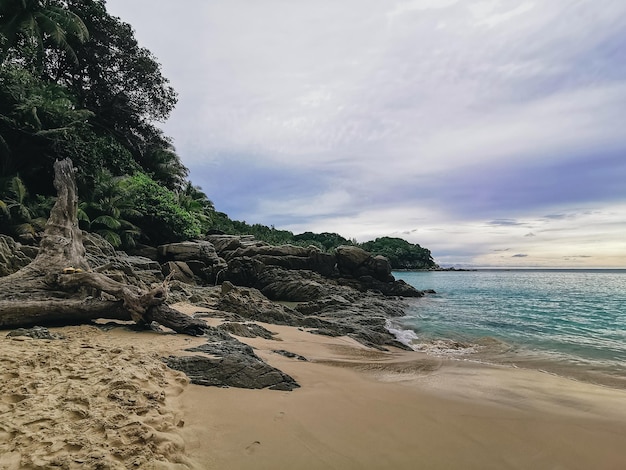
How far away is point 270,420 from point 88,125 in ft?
73.0

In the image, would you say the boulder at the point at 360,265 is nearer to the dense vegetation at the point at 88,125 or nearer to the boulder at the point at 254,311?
the dense vegetation at the point at 88,125

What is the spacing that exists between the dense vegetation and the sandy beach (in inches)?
475

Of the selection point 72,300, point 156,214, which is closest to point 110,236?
point 156,214

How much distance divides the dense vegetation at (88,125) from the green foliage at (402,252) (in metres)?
57.5

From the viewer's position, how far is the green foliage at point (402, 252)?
273ft

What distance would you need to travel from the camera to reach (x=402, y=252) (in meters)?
83.9

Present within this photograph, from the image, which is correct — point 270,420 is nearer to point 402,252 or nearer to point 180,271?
point 180,271

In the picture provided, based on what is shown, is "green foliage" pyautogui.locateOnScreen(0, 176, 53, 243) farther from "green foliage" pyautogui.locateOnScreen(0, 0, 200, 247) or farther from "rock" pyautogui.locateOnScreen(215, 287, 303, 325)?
"rock" pyautogui.locateOnScreen(215, 287, 303, 325)

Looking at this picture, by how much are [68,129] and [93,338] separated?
603 inches

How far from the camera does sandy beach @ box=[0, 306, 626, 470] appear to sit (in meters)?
2.65

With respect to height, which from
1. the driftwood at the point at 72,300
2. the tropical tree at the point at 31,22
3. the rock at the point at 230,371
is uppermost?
the tropical tree at the point at 31,22

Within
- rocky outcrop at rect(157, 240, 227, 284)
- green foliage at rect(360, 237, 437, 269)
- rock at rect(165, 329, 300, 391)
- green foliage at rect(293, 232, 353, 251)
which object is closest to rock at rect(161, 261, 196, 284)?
rocky outcrop at rect(157, 240, 227, 284)

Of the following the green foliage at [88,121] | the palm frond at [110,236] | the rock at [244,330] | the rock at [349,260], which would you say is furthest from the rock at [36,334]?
the rock at [349,260]

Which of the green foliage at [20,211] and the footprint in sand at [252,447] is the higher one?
the green foliage at [20,211]
